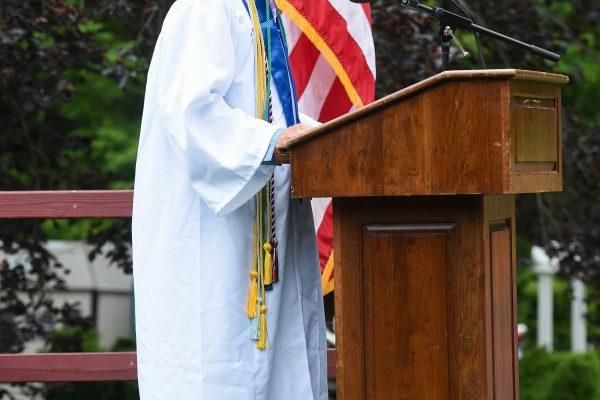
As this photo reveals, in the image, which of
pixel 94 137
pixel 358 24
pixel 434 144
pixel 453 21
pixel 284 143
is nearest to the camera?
pixel 434 144

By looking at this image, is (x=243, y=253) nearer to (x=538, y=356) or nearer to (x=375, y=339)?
(x=375, y=339)

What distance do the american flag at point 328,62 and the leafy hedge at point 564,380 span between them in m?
2.51

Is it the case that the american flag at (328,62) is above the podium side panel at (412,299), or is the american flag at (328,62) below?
above

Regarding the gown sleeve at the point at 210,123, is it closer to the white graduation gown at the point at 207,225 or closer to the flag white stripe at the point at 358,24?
the white graduation gown at the point at 207,225

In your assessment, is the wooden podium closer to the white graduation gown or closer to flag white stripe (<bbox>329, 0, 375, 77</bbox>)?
the white graduation gown

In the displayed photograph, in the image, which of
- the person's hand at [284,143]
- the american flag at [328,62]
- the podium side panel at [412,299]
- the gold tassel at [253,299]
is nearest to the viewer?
the podium side panel at [412,299]

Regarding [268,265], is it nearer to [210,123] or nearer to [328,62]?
[210,123]

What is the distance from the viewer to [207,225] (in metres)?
3.24

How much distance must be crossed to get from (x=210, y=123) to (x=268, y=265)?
426 mm

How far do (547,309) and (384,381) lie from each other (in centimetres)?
990

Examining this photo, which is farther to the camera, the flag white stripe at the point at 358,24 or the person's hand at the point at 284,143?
the flag white stripe at the point at 358,24

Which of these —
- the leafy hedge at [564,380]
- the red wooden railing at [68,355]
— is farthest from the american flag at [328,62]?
the leafy hedge at [564,380]

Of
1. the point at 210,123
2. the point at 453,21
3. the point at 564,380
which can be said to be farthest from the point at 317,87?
the point at 564,380

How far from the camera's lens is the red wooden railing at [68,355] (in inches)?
177
